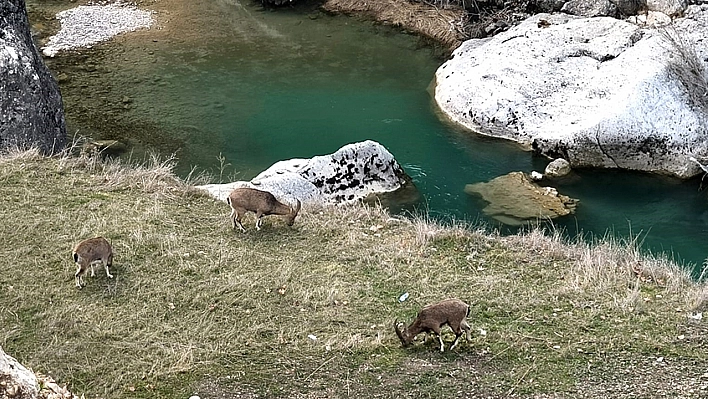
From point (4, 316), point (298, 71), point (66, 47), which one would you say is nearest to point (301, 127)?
point (298, 71)

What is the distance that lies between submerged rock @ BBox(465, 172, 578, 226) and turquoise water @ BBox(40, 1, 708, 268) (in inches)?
11.5

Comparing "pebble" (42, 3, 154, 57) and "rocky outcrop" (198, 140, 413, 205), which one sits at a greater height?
"rocky outcrop" (198, 140, 413, 205)

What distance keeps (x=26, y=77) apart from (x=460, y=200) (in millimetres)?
9053

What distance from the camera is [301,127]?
21781mm

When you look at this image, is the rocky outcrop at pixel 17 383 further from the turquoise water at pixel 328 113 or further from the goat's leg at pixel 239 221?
the turquoise water at pixel 328 113

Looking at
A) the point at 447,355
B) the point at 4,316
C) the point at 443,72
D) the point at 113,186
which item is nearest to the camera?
the point at 447,355

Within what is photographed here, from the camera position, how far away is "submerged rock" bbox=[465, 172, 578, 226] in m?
17.1

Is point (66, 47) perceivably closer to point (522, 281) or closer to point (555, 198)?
point (555, 198)

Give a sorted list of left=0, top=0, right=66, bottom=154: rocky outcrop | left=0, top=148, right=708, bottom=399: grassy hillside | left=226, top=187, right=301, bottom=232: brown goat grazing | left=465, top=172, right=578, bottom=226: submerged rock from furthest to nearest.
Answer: left=465, top=172, right=578, bottom=226: submerged rock
left=0, top=0, right=66, bottom=154: rocky outcrop
left=226, top=187, right=301, bottom=232: brown goat grazing
left=0, top=148, right=708, bottom=399: grassy hillside

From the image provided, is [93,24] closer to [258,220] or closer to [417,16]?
[417,16]

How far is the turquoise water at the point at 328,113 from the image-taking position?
17781 millimetres

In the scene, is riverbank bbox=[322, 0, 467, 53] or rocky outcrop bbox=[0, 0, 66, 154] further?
riverbank bbox=[322, 0, 467, 53]

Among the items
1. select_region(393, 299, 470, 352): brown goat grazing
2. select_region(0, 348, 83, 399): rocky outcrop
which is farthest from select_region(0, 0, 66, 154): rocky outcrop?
select_region(0, 348, 83, 399): rocky outcrop

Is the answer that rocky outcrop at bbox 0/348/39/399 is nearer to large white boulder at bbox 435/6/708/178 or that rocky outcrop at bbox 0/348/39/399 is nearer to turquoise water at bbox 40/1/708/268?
turquoise water at bbox 40/1/708/268
